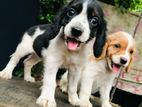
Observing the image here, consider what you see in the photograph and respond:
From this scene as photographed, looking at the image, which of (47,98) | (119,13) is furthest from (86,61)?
(119,13)

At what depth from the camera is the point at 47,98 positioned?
20.1ft

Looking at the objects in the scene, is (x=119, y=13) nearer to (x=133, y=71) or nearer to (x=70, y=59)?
(x=133, y=71)

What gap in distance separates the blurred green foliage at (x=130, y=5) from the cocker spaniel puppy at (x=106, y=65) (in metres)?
1.59

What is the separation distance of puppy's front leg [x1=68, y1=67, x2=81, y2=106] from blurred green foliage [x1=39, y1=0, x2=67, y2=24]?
88.2 inches

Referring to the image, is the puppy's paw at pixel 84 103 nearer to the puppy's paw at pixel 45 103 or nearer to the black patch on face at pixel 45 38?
the puppy's paw at pixel 45 103

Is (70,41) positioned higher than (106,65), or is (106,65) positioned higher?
(70,41)

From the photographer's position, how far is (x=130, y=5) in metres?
8.30

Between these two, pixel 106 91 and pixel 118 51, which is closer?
pixel 118 51

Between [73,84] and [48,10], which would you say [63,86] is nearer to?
[73,84]

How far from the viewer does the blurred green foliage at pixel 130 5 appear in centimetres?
813

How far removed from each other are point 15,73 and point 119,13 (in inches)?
61.7

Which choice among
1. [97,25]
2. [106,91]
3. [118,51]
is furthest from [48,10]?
[97,25]

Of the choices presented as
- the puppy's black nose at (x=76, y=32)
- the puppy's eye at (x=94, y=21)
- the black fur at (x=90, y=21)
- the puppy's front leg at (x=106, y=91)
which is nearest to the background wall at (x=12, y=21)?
the puppy's front leg at (x=106, y=91)

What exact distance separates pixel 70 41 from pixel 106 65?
31.5 inches
